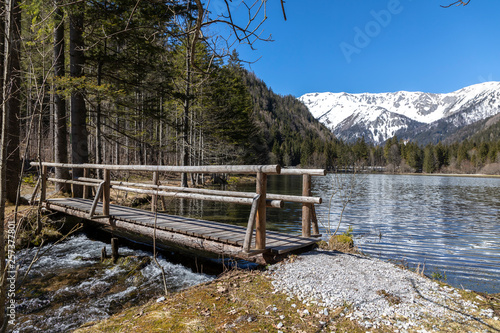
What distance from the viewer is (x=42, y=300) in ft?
17.1

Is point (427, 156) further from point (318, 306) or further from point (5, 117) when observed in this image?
point (5, 117)

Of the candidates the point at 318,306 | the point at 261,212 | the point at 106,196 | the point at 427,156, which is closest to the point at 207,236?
the point at 261,212

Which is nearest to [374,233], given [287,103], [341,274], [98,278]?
[341,274]

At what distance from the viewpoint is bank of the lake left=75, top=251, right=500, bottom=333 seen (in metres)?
3.34

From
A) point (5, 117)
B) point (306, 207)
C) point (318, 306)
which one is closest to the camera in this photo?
point (5, 117)

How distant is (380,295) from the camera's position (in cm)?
390

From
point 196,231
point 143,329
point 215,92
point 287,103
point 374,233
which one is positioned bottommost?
point 374,233

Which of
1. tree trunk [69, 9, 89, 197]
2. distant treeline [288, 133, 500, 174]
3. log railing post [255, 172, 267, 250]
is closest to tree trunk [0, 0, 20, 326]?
log railing post [255, 172, 267, 250]

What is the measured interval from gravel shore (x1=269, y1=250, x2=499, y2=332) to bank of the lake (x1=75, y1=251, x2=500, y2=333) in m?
0.01

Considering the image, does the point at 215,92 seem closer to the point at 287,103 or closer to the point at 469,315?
the point at 469,315

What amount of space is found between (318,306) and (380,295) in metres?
0.91

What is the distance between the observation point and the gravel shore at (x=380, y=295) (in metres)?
3.35

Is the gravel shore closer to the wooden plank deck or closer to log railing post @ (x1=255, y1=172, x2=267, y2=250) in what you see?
the wooden plank deck

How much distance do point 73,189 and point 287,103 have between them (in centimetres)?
18082
